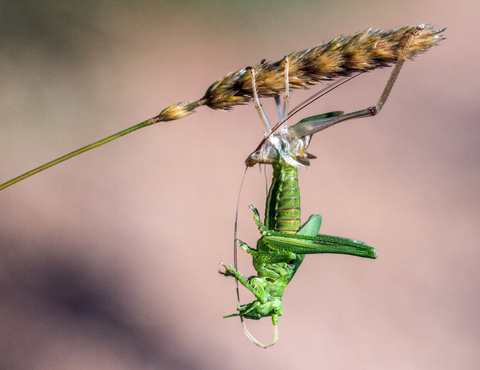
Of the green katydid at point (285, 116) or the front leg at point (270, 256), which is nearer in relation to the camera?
the green katydid at point (285, 116)

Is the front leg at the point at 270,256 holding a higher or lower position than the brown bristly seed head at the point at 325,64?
lower

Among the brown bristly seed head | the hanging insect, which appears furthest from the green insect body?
the brown bristly seed head

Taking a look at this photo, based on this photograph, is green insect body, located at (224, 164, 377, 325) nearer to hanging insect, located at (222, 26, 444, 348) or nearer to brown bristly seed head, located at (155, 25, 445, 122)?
hanging insect, located at (222, 26, 444, 348)

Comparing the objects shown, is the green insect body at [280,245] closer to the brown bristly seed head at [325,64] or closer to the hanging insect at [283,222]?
the hanging insect at [283,222]

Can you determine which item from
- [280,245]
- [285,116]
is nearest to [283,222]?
[280,245]

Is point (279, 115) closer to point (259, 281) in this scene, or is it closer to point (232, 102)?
point (232, 102)

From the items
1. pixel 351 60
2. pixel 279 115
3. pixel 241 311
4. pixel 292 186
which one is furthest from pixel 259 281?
pixel 351 60

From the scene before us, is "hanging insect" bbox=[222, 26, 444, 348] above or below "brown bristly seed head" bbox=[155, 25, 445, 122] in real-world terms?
below

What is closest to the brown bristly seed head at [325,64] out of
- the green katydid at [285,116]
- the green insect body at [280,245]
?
the green katydid at [285,116]
